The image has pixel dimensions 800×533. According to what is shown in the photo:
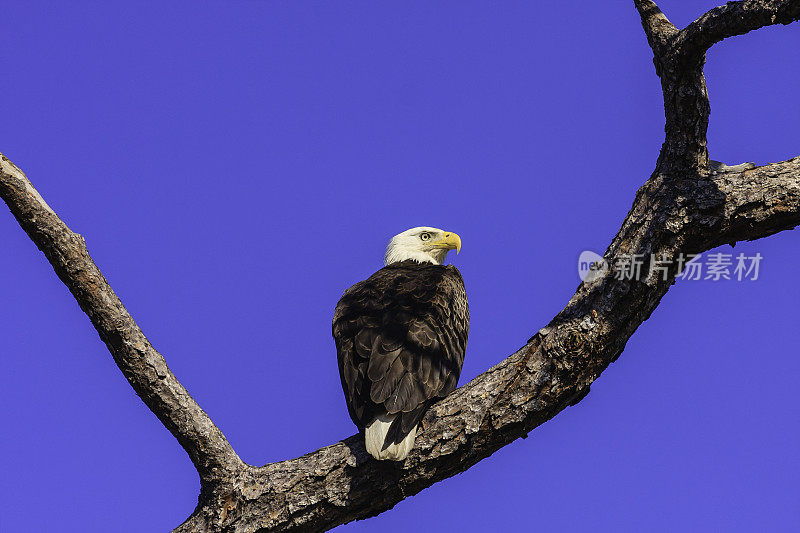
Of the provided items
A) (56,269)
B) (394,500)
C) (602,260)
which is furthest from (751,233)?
(56,269)

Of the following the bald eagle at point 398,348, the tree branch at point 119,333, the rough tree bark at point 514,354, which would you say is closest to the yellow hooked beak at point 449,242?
the bald eagle at point 398,348

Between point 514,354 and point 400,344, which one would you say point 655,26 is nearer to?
point 514,354

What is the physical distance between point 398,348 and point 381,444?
0.92 metres

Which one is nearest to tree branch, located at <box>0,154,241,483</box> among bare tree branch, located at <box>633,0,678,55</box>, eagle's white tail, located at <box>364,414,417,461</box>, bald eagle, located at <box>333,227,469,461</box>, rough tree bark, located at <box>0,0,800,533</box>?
rough tree bark, located at <box>0,0,800,533</box>

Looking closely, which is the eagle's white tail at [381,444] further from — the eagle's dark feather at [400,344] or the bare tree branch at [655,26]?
the bare tree branch at [655,26]

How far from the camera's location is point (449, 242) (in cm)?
782

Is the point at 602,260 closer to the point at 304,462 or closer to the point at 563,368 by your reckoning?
the point at 563,368

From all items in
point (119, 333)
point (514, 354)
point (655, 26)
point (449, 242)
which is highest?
point (449, 242)

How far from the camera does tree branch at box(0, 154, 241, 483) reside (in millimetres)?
3625

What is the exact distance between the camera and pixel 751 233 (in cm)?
376

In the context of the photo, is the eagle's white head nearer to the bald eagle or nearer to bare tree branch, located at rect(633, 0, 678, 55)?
the bald eagle

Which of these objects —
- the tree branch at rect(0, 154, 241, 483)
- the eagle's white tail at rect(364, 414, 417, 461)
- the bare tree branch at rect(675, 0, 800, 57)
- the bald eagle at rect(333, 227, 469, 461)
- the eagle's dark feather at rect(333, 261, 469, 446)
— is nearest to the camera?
the bare tree branch at rect(675, 0, 800, 57)

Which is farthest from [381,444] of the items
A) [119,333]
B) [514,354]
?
[119,333]

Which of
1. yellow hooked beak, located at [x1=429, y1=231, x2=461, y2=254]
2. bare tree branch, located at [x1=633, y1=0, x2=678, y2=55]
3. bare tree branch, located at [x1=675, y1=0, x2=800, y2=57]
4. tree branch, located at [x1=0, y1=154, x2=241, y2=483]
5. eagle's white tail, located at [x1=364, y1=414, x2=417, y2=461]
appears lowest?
eagle's white tail, located at [x1=364, y1=414, x2=417, y2=461]
